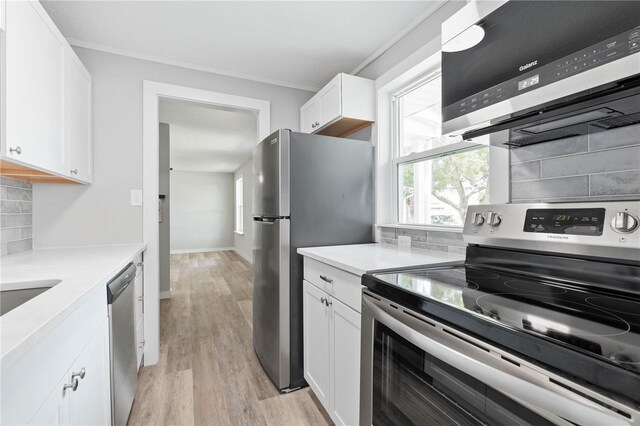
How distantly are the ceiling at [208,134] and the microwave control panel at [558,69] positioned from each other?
2157 mm

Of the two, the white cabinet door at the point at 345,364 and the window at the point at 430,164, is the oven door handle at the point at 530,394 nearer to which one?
the white cabinet door at the point at 345,364

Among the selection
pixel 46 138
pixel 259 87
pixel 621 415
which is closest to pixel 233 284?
pixel 259 87

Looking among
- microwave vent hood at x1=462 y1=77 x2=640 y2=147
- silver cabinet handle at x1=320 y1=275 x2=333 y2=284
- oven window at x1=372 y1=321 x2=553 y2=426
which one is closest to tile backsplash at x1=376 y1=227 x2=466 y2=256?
microwave vent hood at x1=462 y1=77 x2=640 y2=147

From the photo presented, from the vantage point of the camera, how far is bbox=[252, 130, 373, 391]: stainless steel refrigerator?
187 cm

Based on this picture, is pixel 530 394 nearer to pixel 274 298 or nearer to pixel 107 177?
pixel 274 298

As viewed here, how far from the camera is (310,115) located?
2646 millimetres

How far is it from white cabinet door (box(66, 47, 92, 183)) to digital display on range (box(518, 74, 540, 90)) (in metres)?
2.25

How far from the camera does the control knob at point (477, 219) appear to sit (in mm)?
1235

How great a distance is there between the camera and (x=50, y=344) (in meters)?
0.79

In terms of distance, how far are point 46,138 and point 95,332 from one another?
1027 mm

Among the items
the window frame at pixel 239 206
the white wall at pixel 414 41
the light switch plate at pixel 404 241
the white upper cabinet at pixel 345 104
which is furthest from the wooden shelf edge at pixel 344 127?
the window frame at pixel 239 206

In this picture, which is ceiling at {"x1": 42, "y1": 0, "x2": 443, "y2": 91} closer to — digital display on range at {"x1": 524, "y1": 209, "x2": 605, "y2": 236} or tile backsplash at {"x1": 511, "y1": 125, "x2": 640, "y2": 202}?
tile backsplash at {"x1": 511, "y1": 125, "x2": 640, "y2": 202}

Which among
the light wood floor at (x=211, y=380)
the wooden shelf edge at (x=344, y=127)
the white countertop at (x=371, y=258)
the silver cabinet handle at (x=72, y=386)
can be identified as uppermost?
the wooden shelf edge at (x=344, y=127)

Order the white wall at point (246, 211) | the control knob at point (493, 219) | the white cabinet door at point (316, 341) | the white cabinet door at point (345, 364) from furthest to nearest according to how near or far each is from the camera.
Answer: the white wall at point (246, 211), the white cabinet door at point (316, 341), the white cabinet door at point (345, 364), the control knob at point (493, 219)
